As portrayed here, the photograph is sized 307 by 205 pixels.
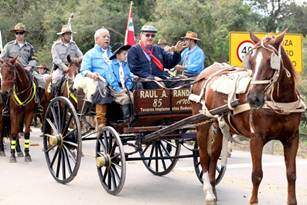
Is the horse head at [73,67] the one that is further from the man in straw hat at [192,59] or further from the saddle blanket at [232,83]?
the saddle blanket at [232,83]

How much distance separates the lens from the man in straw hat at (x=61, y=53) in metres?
13.2

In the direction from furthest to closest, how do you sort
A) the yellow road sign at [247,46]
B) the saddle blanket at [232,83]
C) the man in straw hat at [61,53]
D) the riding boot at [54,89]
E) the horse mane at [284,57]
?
the riding boot at [54,89] < the man in straw hat at [61,53] < the yellow road sign at [247,46] < the saddle blanket at [232,83] < the horse mane at [284,57]

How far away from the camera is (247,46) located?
1289 centimetres

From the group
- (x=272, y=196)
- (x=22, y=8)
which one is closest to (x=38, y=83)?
(x=272, y=196)

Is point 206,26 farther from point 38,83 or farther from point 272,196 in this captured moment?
point 272,196

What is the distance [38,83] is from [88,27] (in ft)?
72.5

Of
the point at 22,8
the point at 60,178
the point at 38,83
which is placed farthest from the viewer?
the point at 22,8

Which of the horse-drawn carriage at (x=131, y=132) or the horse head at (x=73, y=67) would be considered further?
the horse head at (x=73, y=67)

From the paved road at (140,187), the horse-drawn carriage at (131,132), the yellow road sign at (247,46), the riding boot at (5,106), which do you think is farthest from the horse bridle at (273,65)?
the riding boot at (5,106)

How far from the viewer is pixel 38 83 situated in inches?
509

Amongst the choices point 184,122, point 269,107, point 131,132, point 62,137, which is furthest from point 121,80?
point 269,107

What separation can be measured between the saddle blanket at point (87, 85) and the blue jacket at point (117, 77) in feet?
0.86

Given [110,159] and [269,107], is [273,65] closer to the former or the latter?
[269,107]

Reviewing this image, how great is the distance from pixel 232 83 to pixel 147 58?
7.36ft
